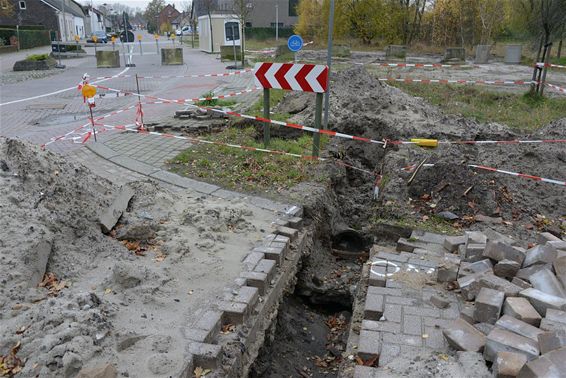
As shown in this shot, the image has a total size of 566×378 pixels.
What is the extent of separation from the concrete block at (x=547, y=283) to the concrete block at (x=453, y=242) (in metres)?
1.21

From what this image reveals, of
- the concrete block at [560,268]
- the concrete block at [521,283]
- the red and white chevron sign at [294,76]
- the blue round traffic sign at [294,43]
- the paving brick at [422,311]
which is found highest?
the blue round traffic sign at [294,43]

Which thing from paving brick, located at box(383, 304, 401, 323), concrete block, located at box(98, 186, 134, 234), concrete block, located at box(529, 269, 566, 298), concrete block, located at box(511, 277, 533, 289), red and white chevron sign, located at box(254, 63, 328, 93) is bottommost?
paving brick, located at box(383, 304, 401, 323)

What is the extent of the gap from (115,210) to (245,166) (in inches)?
114

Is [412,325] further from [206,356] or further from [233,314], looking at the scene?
[206,356]

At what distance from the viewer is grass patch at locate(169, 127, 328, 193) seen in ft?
24.6

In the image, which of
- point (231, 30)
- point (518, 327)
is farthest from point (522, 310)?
point (231, 30)

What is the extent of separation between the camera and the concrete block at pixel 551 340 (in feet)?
11.1

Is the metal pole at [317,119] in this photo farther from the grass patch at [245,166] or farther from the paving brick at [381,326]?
the paving brick at [381,326]

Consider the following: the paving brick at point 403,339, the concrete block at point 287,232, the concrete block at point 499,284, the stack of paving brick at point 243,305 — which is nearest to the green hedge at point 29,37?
the concrete block at point 287,232

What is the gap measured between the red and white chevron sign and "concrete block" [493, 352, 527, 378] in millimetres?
5428

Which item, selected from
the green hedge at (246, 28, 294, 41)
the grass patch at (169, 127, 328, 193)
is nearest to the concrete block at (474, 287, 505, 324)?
the grass patch at (169, 127, 328, 193)

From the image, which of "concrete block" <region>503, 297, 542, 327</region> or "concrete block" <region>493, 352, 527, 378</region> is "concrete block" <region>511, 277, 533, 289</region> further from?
"concrete block" <region>493, 352, 527, 378</region>

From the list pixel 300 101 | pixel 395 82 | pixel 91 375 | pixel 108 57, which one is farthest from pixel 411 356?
pixel 108 57

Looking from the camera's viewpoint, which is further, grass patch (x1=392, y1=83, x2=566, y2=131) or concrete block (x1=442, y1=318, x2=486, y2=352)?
grass patch (x1=392, y1=83, x2=566, y2=131)
